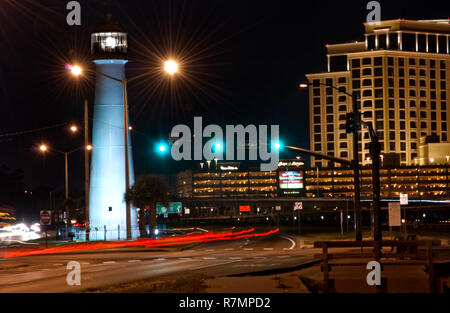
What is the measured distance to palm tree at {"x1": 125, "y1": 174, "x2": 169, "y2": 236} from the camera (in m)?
51.0

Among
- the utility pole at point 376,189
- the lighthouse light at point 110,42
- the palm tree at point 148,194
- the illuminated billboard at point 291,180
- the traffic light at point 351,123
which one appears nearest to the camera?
the utility pole at point 376,189

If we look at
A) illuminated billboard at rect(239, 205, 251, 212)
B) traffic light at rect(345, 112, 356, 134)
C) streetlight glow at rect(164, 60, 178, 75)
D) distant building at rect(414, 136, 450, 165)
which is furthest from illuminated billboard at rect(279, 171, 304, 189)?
distant building at rect(414, 136, 450, 165)

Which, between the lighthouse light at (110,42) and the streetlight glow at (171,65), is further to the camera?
the lighthouse light at (110,42)

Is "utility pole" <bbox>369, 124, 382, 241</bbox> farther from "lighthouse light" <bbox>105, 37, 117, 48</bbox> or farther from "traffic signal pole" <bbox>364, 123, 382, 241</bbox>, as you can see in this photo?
"lighthouse light" <bbox>105, 37, 117, 48</bbox>

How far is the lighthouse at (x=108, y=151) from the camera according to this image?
→ 5109cm

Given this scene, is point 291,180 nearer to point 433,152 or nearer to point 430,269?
point 430,269

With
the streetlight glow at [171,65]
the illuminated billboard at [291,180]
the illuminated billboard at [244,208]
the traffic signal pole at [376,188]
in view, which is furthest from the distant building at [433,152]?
the traffic signal pole at [376,188]

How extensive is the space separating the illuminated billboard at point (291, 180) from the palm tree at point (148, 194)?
840 inches

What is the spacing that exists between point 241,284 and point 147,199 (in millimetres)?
36499

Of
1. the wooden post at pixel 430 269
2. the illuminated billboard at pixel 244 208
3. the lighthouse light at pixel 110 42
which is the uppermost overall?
the lighthouse light at pixel 110 42

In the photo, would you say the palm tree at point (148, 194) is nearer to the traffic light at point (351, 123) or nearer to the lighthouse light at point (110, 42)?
the lighthouse light at point (110, 42)

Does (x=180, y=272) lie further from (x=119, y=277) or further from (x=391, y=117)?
(x=391, y=117)
